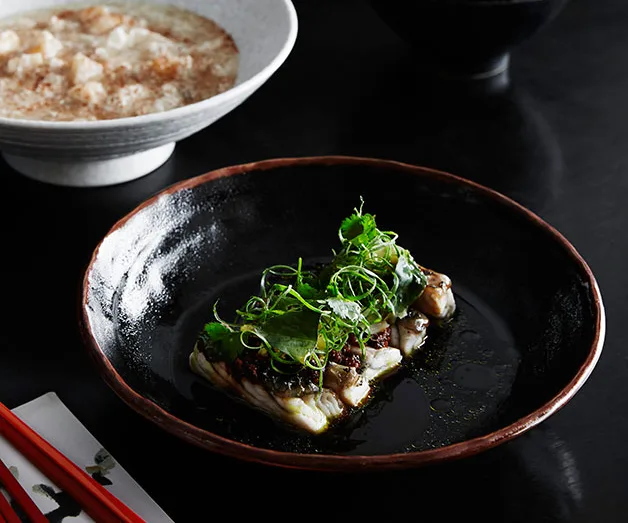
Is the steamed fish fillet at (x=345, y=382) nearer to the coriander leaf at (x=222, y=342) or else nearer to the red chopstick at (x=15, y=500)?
the coriander leaf at (x=222, y=342)

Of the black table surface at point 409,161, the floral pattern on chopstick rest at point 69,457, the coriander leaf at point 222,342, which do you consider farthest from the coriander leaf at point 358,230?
the floral pattern on chopstick rest at point 69,457

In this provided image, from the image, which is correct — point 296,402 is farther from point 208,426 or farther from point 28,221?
point 28,221

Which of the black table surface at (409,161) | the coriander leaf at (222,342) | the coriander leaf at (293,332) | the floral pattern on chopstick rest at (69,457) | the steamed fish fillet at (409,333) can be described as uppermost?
the coriander leaf at (293,332)

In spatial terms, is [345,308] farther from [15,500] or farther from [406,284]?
[15,500]

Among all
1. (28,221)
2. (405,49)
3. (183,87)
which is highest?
(183,87)

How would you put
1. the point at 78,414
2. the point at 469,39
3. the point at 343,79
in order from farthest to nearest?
1. the point at 343,79
2. the point at 469,39
3. the point at 78,414

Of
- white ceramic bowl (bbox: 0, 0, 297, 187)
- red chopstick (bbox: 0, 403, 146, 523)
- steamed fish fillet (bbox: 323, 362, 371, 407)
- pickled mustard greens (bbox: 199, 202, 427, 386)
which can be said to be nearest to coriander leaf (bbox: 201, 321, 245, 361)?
pickled mustard greens (bbox: 199, 202, 427, 386)

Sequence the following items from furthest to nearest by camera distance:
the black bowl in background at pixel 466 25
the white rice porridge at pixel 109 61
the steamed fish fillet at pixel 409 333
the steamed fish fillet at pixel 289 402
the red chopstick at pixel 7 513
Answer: the black bowl in background at pixel 466 25
the white rice porridge at pixel 109 61
the steamed fish fillet at pixel 409 333
the steamed fish fillet at pixel 289 402
the red chopstick at pixel 7 513

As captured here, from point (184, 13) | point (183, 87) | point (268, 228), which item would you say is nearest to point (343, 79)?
point (184, 13)
